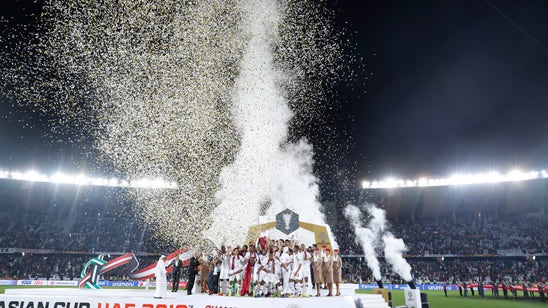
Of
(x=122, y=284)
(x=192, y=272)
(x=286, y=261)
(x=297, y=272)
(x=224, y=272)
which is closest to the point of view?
(x=297, y=272)

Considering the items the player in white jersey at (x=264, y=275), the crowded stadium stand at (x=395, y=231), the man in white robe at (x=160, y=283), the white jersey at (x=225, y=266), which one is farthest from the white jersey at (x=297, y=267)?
the crowded stadium stand at (x=395, y=231)

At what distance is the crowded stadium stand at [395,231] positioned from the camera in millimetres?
48469

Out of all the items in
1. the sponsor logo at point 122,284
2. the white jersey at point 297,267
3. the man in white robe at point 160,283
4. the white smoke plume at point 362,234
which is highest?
the white smoke plume at point 362,234

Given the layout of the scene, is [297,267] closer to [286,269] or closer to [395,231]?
[286,269]

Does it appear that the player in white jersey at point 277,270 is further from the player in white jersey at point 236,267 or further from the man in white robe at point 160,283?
the man in white robe at point 160,283

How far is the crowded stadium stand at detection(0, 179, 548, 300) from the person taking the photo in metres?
48.5

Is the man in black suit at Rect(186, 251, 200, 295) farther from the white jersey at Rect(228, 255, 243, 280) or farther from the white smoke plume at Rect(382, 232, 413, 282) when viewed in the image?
the white smoke plume at Rect(382, 232, 413, 282)

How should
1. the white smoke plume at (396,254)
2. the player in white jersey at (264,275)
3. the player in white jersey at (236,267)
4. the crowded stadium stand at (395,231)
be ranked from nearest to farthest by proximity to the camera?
the player in white jersey at (264,275), the player in white jersey at (236,267), the crowded stadium stand at (395,231), the white smoke plume at (396,254)

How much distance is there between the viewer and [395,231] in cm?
6150

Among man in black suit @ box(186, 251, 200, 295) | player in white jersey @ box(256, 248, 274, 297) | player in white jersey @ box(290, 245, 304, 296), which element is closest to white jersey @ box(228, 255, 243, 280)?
player in white jersey @ box(256, 248, 274, 297)

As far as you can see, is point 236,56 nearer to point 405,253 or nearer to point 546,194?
point 405,253

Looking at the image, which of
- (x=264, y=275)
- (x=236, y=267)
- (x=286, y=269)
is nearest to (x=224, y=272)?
(x=236, y=267)

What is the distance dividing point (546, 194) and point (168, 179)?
55.7 meters

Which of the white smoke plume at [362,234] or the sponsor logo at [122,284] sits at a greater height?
the white smoke plume at [362,234]
